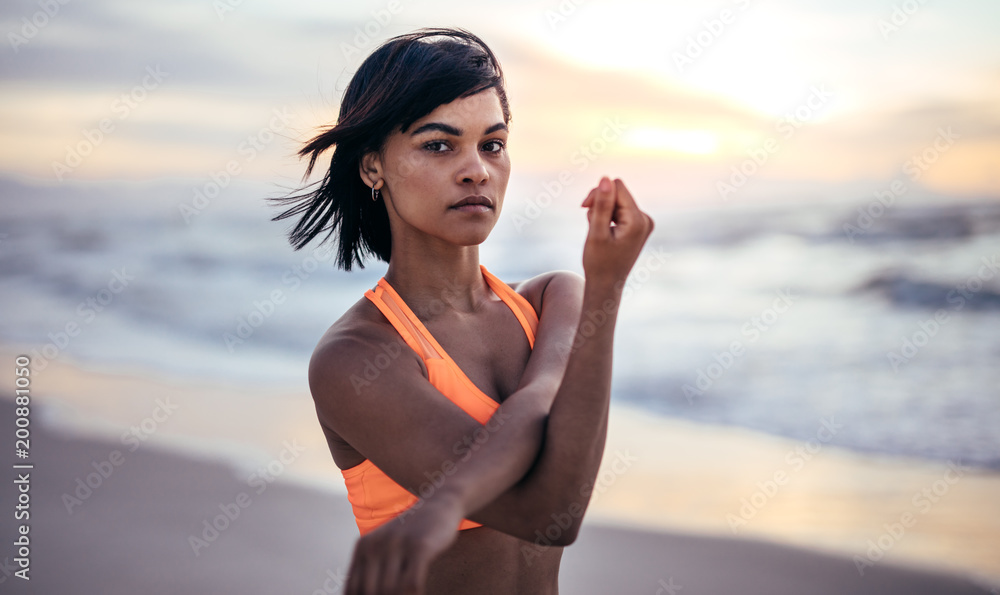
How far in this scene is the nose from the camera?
207cm

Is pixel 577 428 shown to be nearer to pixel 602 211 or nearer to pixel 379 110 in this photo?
pixel 602 211

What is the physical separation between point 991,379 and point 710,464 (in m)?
2.80

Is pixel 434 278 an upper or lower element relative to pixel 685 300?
upper

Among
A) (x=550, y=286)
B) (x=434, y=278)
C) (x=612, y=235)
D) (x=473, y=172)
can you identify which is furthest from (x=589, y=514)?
(x=612, y=235)

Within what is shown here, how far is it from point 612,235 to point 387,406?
0.64 m

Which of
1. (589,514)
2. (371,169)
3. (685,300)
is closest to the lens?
(371,169)

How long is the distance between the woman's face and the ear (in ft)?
0.26

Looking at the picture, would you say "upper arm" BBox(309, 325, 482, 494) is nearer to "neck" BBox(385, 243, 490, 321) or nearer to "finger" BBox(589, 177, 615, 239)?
"neck" BBox(385, 243, 490, 321)

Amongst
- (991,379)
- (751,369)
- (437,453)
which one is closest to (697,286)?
(751,369)

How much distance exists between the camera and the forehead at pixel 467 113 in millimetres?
2107

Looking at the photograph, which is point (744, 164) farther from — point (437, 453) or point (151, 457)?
point (437, 453)

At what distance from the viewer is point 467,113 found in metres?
2.12

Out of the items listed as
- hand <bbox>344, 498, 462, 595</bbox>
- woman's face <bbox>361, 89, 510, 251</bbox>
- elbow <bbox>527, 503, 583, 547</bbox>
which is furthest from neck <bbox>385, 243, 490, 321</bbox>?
hand <bbox>344, 498, 462, 595</bbox>

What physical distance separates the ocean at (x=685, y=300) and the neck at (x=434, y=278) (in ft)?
13.3
